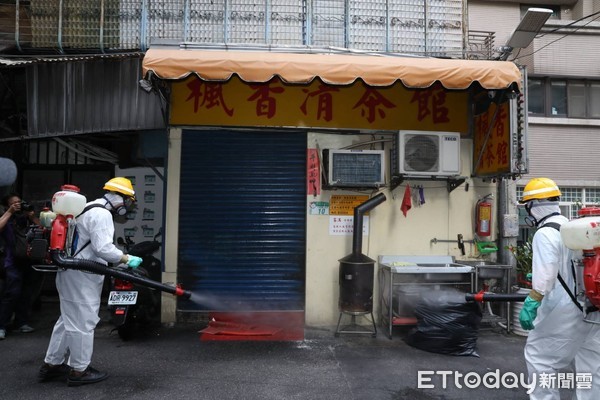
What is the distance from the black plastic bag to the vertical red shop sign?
2467 millimetres

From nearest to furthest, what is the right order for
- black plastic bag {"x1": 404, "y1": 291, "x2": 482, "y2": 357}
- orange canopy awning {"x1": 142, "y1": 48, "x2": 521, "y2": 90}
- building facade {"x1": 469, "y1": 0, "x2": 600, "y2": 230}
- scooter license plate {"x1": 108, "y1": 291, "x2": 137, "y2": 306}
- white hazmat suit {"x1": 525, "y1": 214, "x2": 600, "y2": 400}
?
white hazmat suit {"x1": 525, "y1": 214, "x2": 600, "y2": 400}
orange canopy awning {"x1": 142, "y1": 48, "x2": 521, "y2": 90}
scooter license plate {"x1": 108, "y1": 291, "x2": 137, "y2": 306}
black plastic bag {"x1": 404, "y1": 291, "x2": 482, "y2": 357}
building facade {"x1": 469, "y1": 0, "x2": 600, "y2": 230}

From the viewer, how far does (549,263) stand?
3469 mm

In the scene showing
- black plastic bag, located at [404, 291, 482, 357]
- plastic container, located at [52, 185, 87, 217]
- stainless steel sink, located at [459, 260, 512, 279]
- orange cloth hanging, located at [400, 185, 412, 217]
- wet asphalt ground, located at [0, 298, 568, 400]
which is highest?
orange cloth hanging, located at [400, 185, 412, 217]

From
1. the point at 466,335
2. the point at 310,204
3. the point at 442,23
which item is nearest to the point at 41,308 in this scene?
the point at 310,204

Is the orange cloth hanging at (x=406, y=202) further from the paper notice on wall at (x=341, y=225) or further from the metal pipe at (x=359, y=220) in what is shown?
the paper notice on wall at (x=341, y=225)

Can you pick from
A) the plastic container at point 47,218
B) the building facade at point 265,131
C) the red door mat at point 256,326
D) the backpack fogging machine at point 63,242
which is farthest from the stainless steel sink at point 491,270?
the plastic container at point 47,218

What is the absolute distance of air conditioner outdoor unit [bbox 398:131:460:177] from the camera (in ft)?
20.7

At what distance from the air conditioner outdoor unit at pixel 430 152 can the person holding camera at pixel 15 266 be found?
18.8 feet

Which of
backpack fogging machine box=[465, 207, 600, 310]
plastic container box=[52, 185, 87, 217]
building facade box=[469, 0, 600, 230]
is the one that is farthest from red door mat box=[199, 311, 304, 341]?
building facade box=[469, 0, 600, 230]

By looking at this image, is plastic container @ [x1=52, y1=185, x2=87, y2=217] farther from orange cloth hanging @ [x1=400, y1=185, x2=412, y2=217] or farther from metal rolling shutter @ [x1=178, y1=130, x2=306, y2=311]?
orange cloth hanging @ [x1=400, y1=185, x2=412, y2=217]

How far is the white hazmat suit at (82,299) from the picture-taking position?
421cm

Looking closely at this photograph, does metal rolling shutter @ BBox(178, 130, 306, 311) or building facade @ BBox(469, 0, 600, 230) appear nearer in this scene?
metal rolling shutter @ BBox(178, 130, 306, 311)

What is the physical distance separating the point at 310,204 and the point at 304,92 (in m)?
1.87

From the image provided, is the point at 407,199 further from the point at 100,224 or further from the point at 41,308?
the point at 41,308
